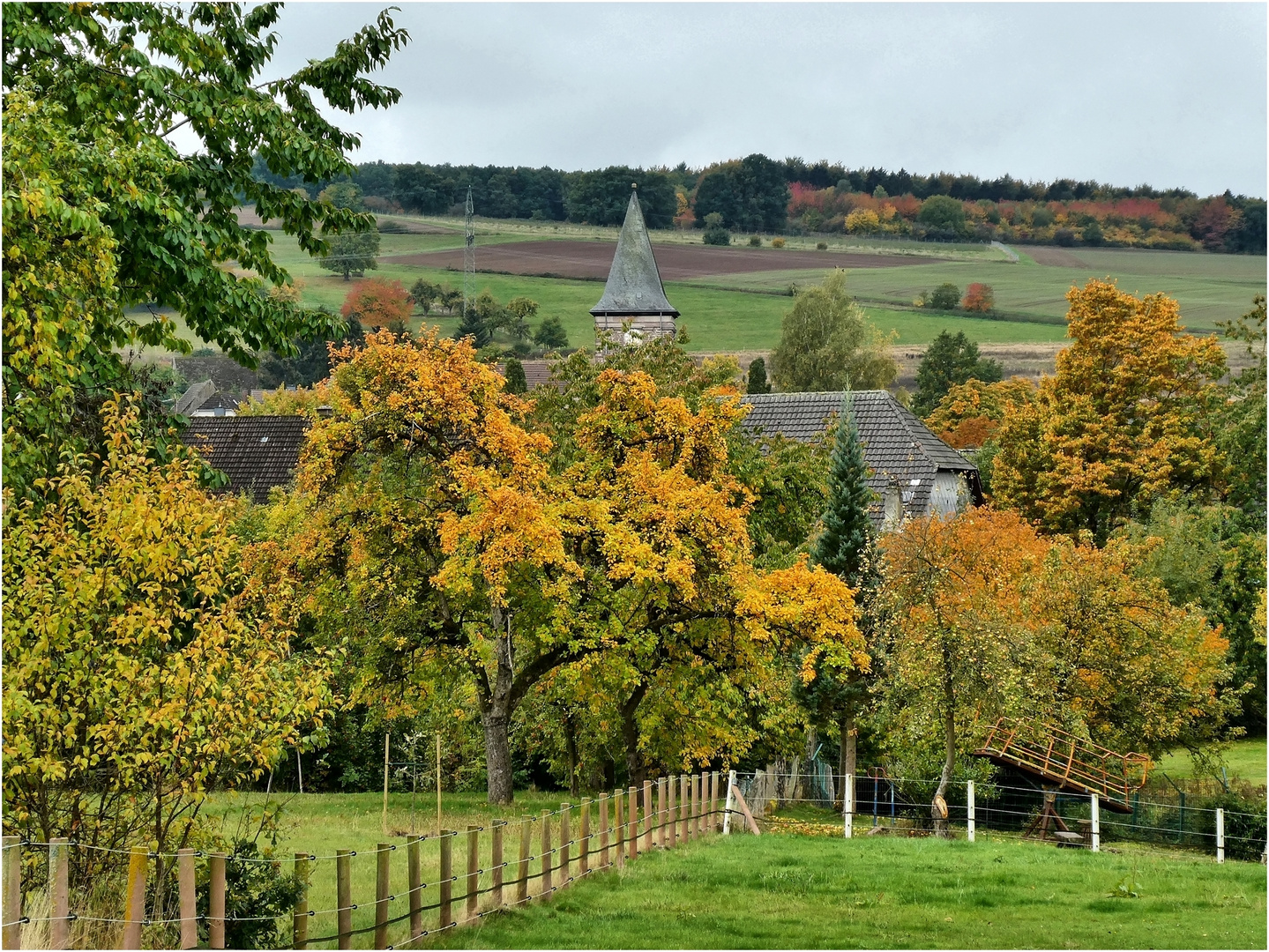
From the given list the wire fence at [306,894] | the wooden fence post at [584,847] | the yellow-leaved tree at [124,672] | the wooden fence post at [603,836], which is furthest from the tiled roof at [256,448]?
the yellow-leaved tree at [124,672]

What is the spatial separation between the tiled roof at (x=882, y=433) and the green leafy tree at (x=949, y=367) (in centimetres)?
4759

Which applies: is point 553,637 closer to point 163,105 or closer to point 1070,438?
point 163,105

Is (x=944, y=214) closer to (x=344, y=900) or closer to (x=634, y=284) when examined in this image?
(x=634, y=284)

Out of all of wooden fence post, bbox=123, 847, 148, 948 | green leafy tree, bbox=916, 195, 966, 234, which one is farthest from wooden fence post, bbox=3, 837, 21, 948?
green leafy tree, bbox=916, 195, 966, 234

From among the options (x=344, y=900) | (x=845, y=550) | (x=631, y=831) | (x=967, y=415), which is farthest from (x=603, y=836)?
(x=967, y=415)

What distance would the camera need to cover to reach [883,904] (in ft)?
51.9

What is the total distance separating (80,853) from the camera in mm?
11812

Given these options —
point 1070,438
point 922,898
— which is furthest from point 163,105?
point 1070,438

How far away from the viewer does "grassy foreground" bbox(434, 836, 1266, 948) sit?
1340cm

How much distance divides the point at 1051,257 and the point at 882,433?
322 ft

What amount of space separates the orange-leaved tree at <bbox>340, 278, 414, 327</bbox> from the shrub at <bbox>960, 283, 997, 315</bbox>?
4663 cm

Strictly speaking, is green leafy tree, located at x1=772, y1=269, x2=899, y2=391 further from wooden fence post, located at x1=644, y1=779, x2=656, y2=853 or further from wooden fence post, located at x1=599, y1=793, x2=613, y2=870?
wooden fence post, located at x1=599, y1=793, x2=613, y2=870

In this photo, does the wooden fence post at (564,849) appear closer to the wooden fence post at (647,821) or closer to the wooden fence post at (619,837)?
the wooden fence post at (619,837)

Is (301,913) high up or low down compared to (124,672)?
down
